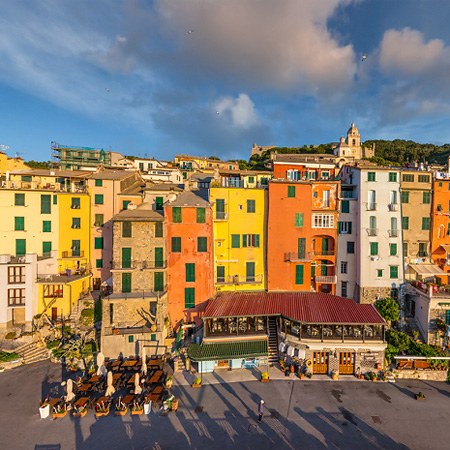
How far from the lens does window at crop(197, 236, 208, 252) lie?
95.4 feet

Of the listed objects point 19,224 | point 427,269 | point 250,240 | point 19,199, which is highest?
point 19,199

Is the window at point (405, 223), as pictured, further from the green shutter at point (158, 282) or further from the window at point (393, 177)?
the green shutter at point (158, 282)

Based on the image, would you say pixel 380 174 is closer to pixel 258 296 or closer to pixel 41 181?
pixel 258 296

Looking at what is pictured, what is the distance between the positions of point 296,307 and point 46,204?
3156 centimetres

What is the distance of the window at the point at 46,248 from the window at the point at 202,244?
18875 mm

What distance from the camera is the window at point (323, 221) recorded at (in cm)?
3231

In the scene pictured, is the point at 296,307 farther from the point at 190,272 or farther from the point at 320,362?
the point at 190,272

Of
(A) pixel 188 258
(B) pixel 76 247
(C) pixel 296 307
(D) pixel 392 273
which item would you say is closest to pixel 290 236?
(C) pixel 296 307

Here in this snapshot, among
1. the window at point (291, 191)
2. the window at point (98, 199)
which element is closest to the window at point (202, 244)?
the window at point (291, 191)

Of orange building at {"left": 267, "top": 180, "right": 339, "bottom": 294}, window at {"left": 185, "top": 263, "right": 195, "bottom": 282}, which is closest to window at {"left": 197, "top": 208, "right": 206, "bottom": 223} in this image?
window at {"left": 185, "top": 263, "right": 195, "bottom": 282}

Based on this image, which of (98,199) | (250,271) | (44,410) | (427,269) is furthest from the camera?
(98,199)

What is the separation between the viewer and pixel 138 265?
93.4 feet

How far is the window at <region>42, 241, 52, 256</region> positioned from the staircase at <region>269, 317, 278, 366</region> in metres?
27.5

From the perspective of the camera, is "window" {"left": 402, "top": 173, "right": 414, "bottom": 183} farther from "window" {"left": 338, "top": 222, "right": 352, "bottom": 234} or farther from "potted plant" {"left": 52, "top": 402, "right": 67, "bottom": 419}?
"potted plant" {"left": 52, "top": 402, "right": 67, "bottom": 419}
